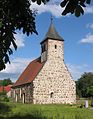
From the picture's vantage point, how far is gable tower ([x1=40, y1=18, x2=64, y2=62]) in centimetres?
4750

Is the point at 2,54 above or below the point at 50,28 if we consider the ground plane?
below

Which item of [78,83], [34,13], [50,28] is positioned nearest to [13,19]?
[34,13]

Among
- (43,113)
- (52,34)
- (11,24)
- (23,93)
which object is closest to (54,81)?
(23,93)

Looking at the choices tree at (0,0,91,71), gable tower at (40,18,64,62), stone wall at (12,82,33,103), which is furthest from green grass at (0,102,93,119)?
gable tower at (40,18,64,62)

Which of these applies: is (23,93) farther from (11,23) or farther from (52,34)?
(11,23)

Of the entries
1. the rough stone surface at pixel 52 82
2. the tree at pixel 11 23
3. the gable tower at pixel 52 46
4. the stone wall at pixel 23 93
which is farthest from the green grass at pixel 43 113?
the gable tower at pixel 52 46

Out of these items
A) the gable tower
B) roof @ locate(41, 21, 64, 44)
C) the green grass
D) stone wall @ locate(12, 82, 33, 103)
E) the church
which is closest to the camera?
the green grass

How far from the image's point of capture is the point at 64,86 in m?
47.4

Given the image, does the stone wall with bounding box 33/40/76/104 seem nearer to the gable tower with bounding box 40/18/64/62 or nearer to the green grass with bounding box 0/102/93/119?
the gable tower with bounding box 40/18/64/62

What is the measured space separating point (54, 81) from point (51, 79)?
1.94 ft

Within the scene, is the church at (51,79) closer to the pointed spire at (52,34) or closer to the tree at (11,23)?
the pointed spire at (52,34)

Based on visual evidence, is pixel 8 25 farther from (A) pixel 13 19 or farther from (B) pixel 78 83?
(B) pixel 78 83

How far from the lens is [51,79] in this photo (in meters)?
46.4

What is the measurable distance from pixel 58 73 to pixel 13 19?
38399 millimetres
